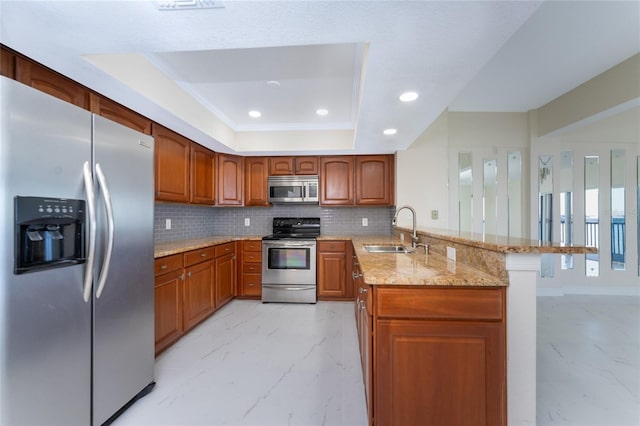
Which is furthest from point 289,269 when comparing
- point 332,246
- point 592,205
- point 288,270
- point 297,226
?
point 592,205

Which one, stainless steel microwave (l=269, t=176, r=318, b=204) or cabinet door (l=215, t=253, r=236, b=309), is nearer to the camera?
cabinet door (l=215, t=253, r=236, b=309)

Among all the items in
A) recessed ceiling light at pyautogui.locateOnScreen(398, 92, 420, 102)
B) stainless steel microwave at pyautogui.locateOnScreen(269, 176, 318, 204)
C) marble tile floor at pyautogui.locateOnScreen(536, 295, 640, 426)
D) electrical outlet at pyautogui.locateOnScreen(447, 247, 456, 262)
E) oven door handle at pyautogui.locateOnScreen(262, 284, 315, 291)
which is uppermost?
recessed ceiling light at pyautogui.locateOnScreen(398, 92, 420, 102)

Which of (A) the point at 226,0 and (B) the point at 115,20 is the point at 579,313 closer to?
(A) the point at 226,0

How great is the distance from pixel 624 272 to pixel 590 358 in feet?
10.1

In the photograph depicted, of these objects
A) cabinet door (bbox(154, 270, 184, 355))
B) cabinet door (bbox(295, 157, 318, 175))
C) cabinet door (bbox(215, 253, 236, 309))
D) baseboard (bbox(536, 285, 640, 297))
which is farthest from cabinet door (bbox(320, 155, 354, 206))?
baseboard (bbox(536, 285, 640, 297))

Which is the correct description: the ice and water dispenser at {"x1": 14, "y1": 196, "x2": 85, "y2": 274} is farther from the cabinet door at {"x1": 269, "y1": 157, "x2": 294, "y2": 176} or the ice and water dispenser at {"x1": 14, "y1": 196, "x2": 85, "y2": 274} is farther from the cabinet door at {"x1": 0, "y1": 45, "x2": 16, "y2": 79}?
the cabinet door at {"x1": 269, "y1": 157, "x2": 294, "y2": 176}

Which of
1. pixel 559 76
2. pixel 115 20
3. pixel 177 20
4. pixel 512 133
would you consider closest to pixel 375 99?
pixel 177 20

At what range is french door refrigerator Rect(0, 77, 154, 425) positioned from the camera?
1067 mm

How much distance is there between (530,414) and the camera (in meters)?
1.31

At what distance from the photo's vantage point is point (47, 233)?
1183 millimetres

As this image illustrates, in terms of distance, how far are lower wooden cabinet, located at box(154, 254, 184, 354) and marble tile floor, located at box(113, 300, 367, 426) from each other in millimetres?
126

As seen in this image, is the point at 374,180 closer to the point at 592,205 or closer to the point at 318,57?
the point at 318,57

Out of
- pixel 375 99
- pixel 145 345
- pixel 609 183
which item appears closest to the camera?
pixel 145 345

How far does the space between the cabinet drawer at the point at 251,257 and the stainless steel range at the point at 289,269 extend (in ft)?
0.38
